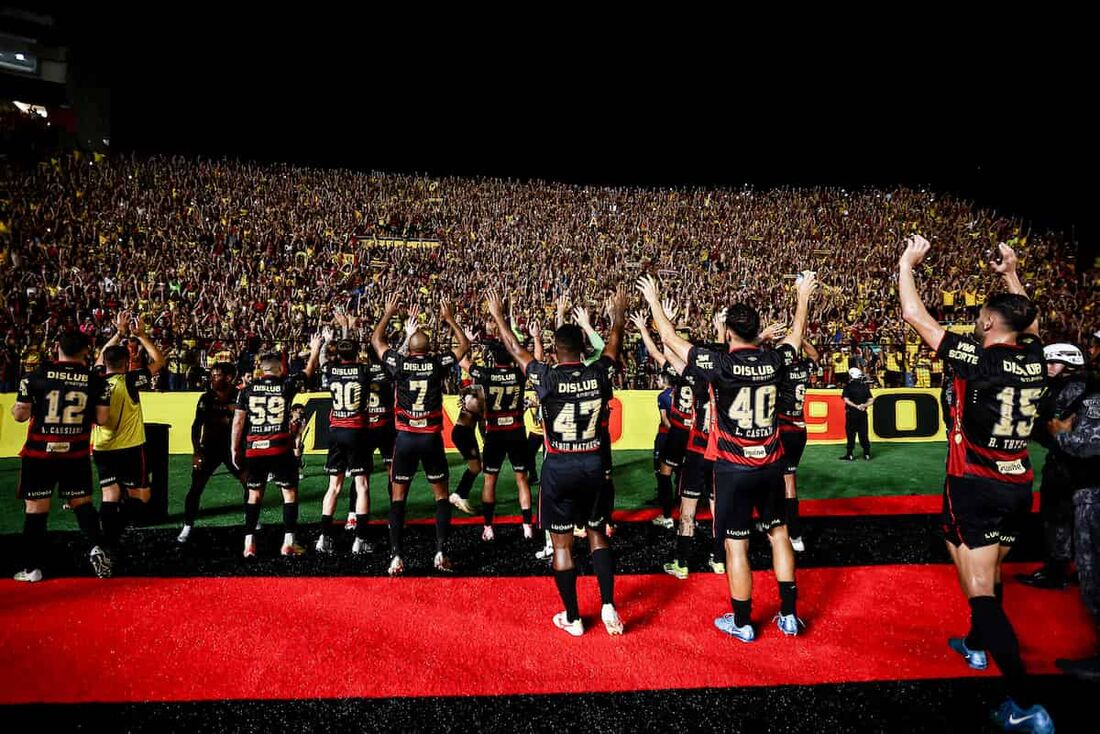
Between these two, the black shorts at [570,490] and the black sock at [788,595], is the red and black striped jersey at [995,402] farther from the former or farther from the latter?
the black shorts at [570,490]

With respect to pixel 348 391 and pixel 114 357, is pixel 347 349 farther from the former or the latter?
pixel 114 357

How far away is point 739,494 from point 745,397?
Result: 0.74m

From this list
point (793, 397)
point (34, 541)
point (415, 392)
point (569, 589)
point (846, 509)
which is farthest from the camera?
point (846, 509)

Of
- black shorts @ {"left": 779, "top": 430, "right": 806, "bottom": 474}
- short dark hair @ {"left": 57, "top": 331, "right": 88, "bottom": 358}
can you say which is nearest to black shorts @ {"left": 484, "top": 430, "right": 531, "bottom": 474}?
black shorts @ {"left": 779, "top": 430, "right": 806, "bottom": 474}

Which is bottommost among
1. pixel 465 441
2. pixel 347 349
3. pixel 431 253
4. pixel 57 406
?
pixel 465 441

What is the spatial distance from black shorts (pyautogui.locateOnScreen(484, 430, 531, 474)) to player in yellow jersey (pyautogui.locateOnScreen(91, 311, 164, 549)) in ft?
12.3

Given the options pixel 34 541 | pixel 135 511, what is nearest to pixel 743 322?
pixel 34 541

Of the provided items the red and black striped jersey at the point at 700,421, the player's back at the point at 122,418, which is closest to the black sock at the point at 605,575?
the red and black striped jersey at the point at 700,421

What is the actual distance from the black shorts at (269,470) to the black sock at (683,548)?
4.12 metres

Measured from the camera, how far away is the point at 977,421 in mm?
3787

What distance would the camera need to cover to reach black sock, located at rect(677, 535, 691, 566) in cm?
577

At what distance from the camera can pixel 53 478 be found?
18.4ft

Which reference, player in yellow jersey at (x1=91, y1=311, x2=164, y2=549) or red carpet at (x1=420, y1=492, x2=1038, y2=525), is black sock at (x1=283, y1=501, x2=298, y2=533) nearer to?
red carpet at (x1=420, y1=492, x2=1038, y2=525)

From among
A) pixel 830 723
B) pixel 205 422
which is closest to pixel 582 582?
pixel 830 723
